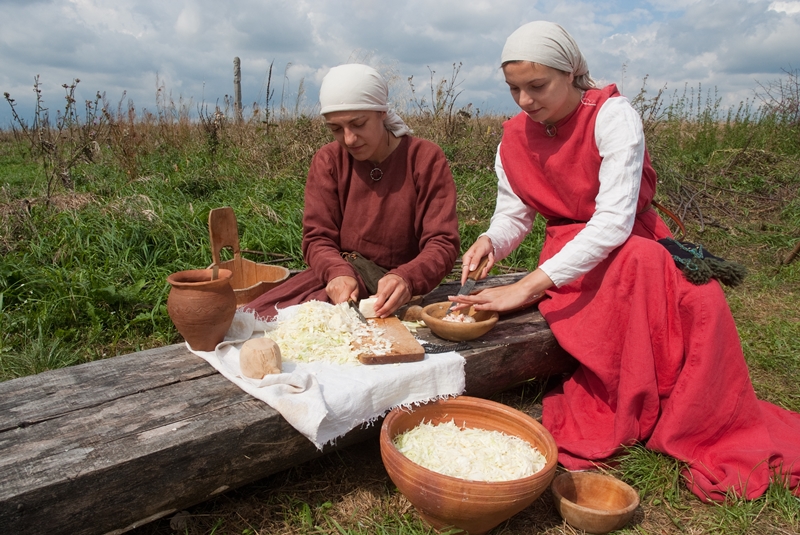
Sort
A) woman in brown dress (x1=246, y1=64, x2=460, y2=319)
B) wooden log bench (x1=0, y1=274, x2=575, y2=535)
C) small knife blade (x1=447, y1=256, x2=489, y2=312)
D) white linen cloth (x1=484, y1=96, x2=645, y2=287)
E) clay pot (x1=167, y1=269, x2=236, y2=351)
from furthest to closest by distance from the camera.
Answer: woman in brown dress (x1=246, y1=64, x2=460, y2=319) < small knife blade (x1=447, y1=256, x2=489, y2=312) < white linen cloth (x1=484, y1=96, x2=645, y2=287) < clay pot (x1=167, y1=269, x2=236, y2=351) < wooden log bench (x1=0, y1=274, x2=575, y2=535)

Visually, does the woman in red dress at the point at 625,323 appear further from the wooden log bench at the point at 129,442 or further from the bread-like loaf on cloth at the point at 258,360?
the wooden log bench at the point at 129,442

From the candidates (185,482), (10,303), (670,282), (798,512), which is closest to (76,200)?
(10,303)

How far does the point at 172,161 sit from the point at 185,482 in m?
6.33

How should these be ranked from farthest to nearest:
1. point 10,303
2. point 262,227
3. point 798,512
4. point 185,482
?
point 262,227
point 10,303
point 798,512
point 185,482

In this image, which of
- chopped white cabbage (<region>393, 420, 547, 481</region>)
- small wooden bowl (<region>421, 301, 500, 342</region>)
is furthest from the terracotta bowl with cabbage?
small wooden bowl (<region>421, 301, 500, 342</region>)

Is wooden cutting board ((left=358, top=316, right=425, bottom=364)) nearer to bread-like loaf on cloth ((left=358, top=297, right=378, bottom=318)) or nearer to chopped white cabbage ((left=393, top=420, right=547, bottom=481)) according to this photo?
bread-like loaf on cloth ((left=358, top=297, right=378, bottom=318))

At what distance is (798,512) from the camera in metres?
2.34

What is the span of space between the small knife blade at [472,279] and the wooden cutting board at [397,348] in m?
0.34

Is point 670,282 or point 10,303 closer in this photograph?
point 670,282

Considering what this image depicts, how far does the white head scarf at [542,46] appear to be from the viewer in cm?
254

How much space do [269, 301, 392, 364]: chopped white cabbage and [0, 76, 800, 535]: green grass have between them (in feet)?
Result: 1.81

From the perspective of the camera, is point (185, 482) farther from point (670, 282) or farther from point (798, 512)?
point (798, 512)

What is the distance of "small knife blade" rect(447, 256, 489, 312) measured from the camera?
9.62 ft

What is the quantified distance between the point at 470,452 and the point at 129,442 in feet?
3.94
